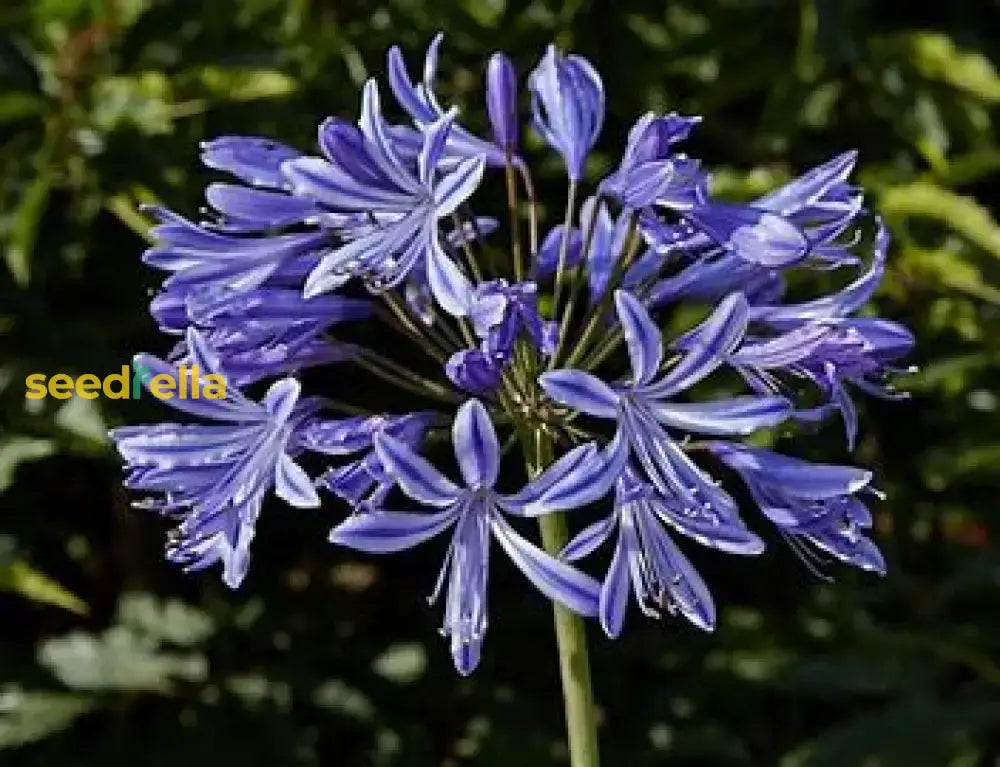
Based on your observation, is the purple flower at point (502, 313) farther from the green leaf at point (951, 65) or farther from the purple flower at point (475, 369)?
the green leaf at point (951, 65)

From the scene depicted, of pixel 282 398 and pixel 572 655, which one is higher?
pixel 282 398

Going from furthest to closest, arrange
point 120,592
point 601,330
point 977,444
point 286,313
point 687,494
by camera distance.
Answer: point 120,592 → point 977,444 → point 601,330 → point 286,313 → point 687,494

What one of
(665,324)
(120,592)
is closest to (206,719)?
(120,592)

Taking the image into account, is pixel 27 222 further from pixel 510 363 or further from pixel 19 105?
pixel 510 363

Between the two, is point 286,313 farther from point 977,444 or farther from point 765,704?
point 765,704

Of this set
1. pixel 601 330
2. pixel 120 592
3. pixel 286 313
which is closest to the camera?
pixel 286 313

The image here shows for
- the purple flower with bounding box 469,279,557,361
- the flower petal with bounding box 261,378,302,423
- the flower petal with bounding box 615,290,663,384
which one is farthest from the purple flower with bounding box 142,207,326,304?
the flower petal with bounding box 615,290,663,384

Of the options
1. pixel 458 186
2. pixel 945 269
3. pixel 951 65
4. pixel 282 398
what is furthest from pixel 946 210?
pixel 282 398
